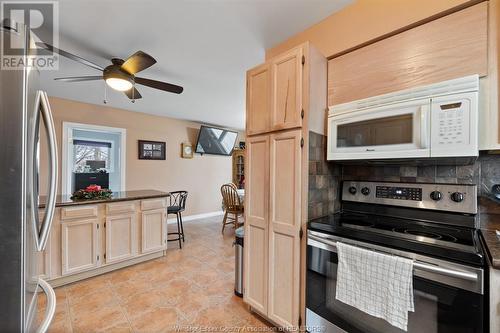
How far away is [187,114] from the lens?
4742 millimetres

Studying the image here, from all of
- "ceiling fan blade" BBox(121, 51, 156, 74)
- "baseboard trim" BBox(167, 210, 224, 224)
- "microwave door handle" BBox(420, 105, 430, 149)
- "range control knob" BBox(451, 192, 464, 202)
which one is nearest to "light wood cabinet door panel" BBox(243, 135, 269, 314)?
"microwave door handle" BBox(420, 105, 430, 149)

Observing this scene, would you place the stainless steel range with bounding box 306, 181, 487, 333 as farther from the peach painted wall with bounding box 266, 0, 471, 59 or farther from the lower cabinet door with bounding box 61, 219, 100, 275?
the lower cabinet door with bounding box 61, 219, 100, 275

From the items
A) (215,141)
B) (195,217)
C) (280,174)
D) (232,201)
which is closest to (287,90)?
(280,174)

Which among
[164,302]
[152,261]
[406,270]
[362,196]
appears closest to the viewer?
[406,270]

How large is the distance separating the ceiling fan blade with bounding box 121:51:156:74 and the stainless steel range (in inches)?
70.7

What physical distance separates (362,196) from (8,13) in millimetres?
2943

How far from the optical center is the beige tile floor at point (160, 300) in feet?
5.93

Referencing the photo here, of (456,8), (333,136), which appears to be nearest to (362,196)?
(333,136)

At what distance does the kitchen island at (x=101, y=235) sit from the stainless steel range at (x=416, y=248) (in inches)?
90.6

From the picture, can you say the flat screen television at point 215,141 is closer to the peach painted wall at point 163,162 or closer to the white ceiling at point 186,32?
the peach painted wall at point 163,162

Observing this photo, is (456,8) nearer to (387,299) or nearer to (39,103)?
(387,299)

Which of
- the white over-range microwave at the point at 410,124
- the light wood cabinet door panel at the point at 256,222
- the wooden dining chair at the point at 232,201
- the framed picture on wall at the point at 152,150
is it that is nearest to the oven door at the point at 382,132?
the white over-range microwave at the point at 410,124

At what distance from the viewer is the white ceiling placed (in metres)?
1.60

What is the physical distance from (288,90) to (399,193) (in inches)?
41.7
